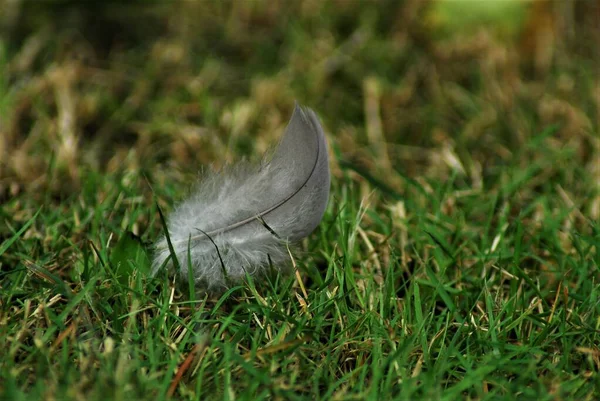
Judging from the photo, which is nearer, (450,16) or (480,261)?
(480,261)

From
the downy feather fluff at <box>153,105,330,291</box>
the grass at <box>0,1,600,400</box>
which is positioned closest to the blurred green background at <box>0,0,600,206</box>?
the grass at <box>0,1,600,400</box>

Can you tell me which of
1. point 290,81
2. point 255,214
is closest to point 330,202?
point 255,214

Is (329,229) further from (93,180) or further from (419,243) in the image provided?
(93,180)

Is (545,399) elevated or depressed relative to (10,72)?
depressed

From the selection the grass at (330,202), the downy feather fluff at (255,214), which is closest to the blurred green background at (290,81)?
the grass at (330,202)

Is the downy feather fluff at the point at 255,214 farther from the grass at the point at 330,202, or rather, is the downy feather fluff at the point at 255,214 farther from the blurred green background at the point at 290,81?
the blurred green background at the point at 290,81

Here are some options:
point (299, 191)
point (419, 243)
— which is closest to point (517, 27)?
point (419, 243)
